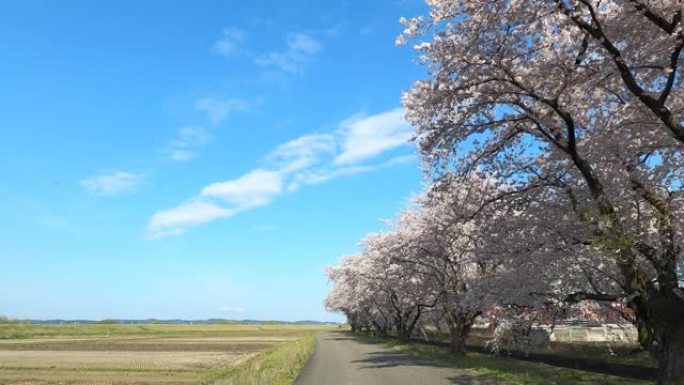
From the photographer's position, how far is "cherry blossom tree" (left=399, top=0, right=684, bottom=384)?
532 inches

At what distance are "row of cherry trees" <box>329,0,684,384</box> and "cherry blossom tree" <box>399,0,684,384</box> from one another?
0.04m

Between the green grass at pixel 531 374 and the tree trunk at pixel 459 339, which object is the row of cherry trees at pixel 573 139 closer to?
the green grass at pixel 531 374

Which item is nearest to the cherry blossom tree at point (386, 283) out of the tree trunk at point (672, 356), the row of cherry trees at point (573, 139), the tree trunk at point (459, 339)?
the tree trunk at point (459, 339)

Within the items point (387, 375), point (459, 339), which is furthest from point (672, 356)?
point (459, 339)

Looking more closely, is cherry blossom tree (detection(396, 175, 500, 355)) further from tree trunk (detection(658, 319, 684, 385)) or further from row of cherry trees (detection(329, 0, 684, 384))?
tree trunk (detection(658, 319, 684, 385))

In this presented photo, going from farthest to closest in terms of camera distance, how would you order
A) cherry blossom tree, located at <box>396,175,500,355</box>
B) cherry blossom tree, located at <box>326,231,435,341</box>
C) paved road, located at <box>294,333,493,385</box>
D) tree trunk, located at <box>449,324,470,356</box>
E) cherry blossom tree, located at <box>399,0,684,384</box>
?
cherry blossom tree, located at <box>326,231,435,341</box>
tree trunk, located at <box>449,324,470,356</box>
cherry blossom tree, located at <box>396,175,500,355</box>
paved road, located at <box>294,333,493,385</box>
cherry blossom tree, located at <box>399,0,684,384</box>

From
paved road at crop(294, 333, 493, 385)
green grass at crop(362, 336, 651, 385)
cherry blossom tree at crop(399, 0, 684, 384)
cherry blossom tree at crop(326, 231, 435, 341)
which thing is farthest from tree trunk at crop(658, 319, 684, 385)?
cherry blossom tree at crop(326, 231, 435, 341)

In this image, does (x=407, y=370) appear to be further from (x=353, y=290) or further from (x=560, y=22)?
(x=353, y=290)

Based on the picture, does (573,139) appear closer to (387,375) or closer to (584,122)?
(584,122)

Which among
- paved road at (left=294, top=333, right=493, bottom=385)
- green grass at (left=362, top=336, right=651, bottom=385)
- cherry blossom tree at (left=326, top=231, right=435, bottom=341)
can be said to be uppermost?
cherry blossom tree at (left=326, top=231, right=435, bottom=341)

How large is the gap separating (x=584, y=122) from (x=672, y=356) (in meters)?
7.67

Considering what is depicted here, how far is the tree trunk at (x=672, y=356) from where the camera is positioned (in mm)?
14797

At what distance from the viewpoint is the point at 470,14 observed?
1388 centimetres

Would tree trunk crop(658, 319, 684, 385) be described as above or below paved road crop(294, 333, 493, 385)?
above
